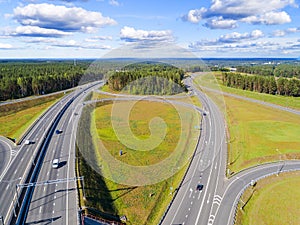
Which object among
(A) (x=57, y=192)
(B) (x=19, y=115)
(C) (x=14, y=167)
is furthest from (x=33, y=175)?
(B) (x=19, y=115)

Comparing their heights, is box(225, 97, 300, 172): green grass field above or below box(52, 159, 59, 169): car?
below

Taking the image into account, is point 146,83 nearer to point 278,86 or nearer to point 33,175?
point 278,86

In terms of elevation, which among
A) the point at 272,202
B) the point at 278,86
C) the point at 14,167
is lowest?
the point at 272,202

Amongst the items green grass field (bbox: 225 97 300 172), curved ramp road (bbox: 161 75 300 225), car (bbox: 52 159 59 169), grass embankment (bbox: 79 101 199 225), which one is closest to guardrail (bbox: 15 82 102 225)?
car (bbox: 52 159 59 169)

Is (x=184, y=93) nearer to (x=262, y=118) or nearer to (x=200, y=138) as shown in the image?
(x=262, y=118)

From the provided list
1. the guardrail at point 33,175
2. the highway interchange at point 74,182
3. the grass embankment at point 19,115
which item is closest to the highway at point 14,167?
the highway interchange at point 74,182

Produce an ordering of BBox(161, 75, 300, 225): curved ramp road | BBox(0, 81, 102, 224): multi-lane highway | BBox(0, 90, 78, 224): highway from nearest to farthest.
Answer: BBox(0, 81, 102, 224): multi-lane highway → BBox(0, 90, 78, 224): highway → BBox(161, 75, 300, 225): curved ramp road

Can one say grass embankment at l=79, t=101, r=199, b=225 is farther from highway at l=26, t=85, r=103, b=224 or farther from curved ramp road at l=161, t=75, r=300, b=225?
highway at l=26, t=85, r=103, b=224
